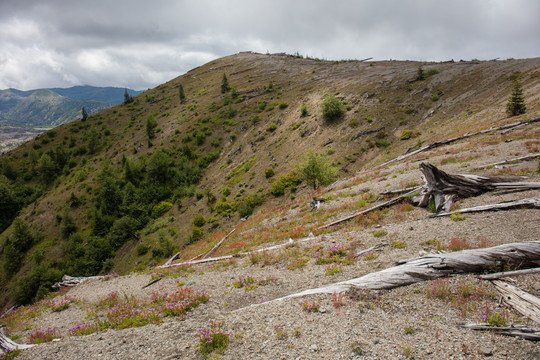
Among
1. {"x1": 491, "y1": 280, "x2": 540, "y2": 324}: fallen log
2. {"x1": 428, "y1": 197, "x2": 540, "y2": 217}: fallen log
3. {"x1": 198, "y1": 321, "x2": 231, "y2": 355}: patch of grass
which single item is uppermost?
{"x1": 428, "y1": 197, "x2": 540, "y2": 217}: fallen log

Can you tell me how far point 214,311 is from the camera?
28.0 ft

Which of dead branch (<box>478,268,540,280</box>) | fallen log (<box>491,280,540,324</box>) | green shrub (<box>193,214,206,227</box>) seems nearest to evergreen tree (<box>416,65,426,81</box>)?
green shrub (<box>193,214,206,227</box>)

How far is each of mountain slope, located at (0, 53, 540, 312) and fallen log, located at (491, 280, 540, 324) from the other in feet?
37.5

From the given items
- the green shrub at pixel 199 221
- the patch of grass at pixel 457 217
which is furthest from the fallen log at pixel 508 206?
the green shrub at pixel 199 221

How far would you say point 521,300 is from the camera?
16.8 ft

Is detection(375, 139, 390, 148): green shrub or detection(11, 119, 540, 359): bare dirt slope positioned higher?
detection(375, 139, 390, 148): green shrub

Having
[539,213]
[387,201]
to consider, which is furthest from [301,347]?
[387,201]

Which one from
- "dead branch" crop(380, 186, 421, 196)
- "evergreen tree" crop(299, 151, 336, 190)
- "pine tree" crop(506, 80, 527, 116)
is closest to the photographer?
"dead branch" crop(380, 186, 421, 196)

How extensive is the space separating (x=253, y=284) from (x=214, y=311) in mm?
2076

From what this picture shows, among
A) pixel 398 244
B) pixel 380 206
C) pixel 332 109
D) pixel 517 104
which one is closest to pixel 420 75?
pixel 332 109

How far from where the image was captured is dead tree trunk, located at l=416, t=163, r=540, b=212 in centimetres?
1234

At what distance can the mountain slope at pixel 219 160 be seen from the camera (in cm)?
3838

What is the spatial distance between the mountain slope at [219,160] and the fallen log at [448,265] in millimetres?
9228

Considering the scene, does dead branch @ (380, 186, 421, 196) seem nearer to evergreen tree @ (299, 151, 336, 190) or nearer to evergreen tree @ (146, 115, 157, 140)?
evergreen tree @ (299, 151, 336, 190)
